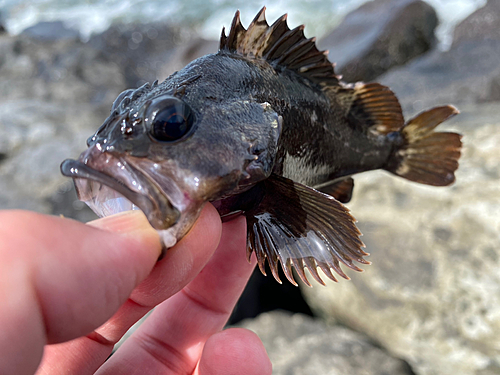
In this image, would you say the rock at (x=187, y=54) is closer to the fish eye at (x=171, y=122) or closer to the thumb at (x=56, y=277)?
the fish eye at (x=171, y=122)

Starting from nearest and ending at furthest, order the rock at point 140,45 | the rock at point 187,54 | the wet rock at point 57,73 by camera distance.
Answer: the wet rock at point 57,73
the rock at point 187,54
the rock at point 140,45

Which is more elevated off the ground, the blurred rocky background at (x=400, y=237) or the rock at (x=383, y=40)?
the rock at (x=383, y=40)

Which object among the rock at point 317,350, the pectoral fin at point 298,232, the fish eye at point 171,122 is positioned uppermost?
the fish eye at point 171,122

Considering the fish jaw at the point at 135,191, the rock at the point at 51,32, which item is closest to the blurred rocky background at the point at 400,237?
the fish jaw at the point at 135,191

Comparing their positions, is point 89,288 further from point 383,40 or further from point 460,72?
point 383,40

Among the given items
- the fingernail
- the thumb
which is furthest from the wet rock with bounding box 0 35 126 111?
the thumb

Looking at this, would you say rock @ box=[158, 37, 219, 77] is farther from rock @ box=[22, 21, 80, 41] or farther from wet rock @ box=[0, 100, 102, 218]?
rock @ box=[22, 21, 80, 41]
